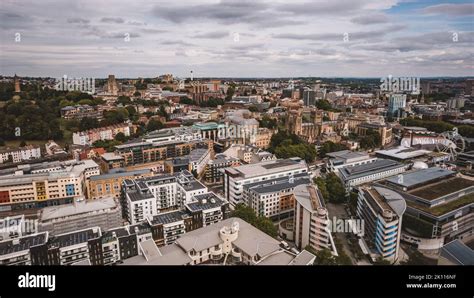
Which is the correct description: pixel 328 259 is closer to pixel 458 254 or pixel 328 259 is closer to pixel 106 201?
pixel 458 254

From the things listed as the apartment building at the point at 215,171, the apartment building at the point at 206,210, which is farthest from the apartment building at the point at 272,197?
the apartment building at the point at 215,171

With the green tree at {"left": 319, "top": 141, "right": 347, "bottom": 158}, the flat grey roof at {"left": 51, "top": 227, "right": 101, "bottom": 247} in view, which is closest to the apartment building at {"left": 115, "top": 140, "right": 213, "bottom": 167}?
the green tree at {"left": 319, "top": 141, "right": 347, "bottom": 158}

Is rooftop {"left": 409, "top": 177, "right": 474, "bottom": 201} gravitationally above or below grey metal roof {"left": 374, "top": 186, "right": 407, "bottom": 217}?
below

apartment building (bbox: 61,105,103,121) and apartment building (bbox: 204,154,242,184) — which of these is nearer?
apartment building (bbox: 204,154,242,184)

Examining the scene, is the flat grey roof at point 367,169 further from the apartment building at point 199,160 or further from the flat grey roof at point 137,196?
the flat grey roof at point 137,196

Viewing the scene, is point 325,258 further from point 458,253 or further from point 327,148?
point 327,148

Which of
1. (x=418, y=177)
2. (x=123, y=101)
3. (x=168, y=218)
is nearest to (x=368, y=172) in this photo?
(x=418, y=177)

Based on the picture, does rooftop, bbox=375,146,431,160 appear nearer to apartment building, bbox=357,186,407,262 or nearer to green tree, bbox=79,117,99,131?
apartment building, bbox=357,186,407,262
